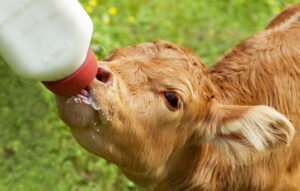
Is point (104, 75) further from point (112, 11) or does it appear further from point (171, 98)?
point (112, 11)

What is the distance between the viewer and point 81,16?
2816 mm

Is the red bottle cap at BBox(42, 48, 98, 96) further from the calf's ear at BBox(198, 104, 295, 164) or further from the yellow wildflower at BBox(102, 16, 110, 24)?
the yellow wildflower at BBox(102, 16, 110, 24)

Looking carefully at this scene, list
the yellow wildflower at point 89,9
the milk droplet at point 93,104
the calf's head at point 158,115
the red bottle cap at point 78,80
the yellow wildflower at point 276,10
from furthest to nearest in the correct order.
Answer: the yellow wildflower at point 276,10, the yellow wildflower at point 89,9, the calf's head at point 158,115, the milk droplet at point 93,104, the red bottle cap at point 78,80

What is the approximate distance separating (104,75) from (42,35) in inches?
27.4

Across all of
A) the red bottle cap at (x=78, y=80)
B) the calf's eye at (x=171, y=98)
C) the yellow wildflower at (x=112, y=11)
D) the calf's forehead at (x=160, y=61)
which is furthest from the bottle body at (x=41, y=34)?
the yellow wildflower at (x=112, y=11)

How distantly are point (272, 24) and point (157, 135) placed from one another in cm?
222

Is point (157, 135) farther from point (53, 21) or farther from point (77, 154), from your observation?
point (77, 154)

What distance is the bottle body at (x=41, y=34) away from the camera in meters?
2.70

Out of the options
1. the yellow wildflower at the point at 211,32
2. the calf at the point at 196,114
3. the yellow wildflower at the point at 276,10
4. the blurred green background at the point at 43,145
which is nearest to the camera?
the calf at the point at 196,114

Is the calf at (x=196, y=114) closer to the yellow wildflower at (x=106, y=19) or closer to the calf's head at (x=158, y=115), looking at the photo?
the calf's head at (x=158, y=115)

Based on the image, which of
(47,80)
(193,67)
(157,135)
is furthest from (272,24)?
(47,80)

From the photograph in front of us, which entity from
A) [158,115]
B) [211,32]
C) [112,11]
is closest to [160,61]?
[158,115]

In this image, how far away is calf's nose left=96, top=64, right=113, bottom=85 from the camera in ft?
10.9

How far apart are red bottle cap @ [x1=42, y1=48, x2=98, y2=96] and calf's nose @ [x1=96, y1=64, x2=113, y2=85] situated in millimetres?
177
